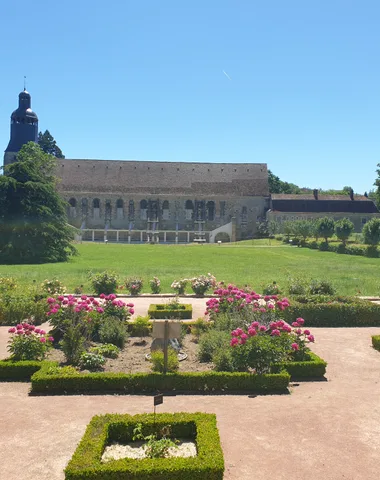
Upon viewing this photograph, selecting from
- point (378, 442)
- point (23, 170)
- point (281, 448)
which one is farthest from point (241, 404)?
point (23, 170)

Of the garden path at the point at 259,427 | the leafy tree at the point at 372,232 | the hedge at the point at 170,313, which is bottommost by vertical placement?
the garden path at the point at 259,427

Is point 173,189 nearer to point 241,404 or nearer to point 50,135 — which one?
point 50,135

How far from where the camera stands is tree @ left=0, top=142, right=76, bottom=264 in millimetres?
36606

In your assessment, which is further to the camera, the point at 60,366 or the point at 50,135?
the point at 50,135

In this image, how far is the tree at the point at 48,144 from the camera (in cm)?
8909

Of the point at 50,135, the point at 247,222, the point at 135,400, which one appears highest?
the point at 50,135

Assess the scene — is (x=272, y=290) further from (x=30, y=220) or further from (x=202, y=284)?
(x=30, y=220)

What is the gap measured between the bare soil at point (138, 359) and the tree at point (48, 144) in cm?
8162

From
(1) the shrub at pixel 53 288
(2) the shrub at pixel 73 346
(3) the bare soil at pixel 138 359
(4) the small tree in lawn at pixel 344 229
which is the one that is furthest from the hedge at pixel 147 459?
(4) the small tree in lawn at pixel 344 229

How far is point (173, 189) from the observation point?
73.6m

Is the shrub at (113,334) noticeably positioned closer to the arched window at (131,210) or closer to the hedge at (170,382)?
A: the hedge at (170,382)

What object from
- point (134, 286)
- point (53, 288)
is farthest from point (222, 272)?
point (53, 288)

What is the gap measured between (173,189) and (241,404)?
65.7m

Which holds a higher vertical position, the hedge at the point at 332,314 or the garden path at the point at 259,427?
the hedge at the point at 332,314
